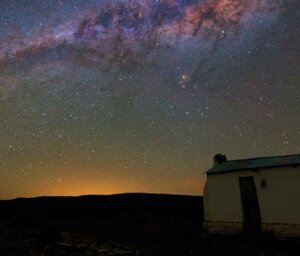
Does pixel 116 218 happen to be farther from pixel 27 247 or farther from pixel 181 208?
pixel 27 247

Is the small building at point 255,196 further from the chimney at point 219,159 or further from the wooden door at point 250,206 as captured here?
the chimney at point 219,159

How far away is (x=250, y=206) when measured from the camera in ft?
57.6

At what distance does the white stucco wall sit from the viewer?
51.8 ft

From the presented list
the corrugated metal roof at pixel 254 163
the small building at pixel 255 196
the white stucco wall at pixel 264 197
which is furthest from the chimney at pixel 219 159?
the white stucco wall at pixel 264 197

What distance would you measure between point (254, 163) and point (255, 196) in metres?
1.63

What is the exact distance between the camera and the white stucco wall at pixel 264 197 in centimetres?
1579

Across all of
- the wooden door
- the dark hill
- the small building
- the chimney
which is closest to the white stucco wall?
the small building

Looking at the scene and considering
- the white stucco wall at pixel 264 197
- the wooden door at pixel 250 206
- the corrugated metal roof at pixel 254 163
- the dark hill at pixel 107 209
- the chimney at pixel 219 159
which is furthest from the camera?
the dark hill at pixel 107 209

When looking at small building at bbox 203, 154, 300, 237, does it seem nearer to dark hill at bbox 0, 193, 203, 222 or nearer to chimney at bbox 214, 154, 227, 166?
chimney at bbox 214, 154, 227, 166

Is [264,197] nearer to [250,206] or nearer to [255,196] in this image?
[255,196]

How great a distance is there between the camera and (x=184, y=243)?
1662cm

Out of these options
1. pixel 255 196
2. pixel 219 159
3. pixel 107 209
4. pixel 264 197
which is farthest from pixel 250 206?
pixel 107 209

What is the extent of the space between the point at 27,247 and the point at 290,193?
1092cm

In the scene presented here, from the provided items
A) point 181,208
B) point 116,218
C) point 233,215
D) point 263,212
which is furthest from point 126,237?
point 181,208
